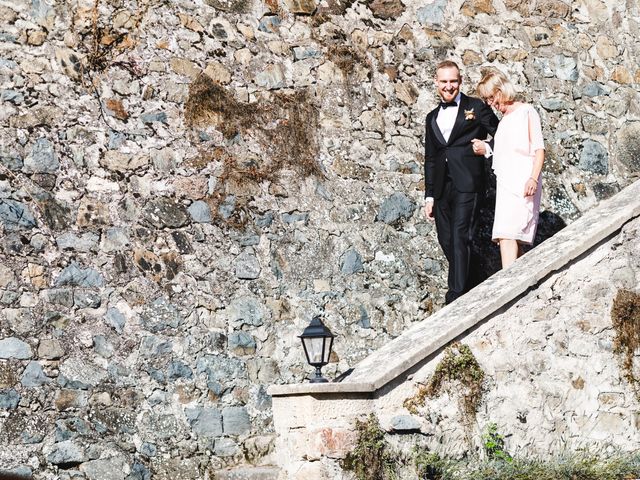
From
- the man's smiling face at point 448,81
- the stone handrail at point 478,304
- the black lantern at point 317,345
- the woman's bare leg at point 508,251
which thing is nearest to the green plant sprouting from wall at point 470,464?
the stone handrail at point 478,304

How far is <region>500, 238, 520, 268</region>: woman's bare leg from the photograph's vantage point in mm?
7477

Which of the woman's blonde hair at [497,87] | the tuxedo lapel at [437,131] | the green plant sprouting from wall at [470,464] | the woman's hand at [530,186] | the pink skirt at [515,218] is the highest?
the woman's blonde hair at [497,87]

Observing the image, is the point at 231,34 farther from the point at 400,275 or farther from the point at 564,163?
the point at 564,163

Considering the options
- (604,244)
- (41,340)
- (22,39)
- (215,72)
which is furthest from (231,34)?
(604,244)

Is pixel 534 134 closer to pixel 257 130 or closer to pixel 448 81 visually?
pixel 448 81

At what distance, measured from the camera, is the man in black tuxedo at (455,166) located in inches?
307

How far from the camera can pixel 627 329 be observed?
6664 millimetres

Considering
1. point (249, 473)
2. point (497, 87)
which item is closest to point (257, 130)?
point (497, 87)

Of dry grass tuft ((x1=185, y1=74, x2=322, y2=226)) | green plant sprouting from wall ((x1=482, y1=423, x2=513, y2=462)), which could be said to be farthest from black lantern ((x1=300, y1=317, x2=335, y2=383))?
dry grass tuft ((x1=185, y1=74, x2=322, y2=226))

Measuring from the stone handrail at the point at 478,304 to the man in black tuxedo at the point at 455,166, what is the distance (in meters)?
0.92

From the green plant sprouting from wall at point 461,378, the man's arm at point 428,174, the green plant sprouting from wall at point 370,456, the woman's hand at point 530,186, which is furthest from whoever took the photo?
the man's arm at point 428,174

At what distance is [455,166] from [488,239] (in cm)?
109

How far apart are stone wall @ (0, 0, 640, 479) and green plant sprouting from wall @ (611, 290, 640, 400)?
1.85 metres

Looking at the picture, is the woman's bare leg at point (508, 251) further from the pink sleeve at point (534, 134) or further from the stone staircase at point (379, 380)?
the stone staircase at point (379, 380)
